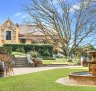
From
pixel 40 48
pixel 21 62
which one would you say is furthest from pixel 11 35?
pixel 21 62

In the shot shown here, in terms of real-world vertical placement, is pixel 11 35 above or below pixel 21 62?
above

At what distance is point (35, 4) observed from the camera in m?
46.4

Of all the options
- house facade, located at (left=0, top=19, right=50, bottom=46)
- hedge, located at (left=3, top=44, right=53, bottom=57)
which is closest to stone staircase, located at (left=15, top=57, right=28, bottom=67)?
hedge, located at (left=3, top=44, right=53, bottom=57)

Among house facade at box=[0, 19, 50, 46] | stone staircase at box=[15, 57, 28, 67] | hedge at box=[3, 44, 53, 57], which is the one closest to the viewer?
stone staircase at box=[15, 57, 28, 67]

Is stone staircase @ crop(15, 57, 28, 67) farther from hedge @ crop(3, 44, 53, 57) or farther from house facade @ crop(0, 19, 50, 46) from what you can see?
house facade @ crop(0, 19, 50, 46)

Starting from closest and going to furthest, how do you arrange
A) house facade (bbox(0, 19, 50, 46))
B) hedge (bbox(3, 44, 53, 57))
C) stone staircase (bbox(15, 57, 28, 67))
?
stone staircase (bbox(15, 57, 28, 67)), hedge (bbox(3, 44, 53, 57)), house facade (bbox(0, 19, 50, 46))

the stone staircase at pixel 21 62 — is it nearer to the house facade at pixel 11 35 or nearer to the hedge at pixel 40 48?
the hedge at pixel 40 48

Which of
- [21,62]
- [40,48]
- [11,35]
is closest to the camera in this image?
[21,62]

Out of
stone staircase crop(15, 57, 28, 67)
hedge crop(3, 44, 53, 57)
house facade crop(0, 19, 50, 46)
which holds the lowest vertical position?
stone staircase crop(15, 57, 28, 67)

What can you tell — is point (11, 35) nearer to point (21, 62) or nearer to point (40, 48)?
point (40, 48)

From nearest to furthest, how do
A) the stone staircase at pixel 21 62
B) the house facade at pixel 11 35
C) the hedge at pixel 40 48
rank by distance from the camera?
1. the stone staircase at pixel 21 62
2. the hedge at pixel 40 48
3. the house facade at pixel 11 35

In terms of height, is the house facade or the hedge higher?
the house facade

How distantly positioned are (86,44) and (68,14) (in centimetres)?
520

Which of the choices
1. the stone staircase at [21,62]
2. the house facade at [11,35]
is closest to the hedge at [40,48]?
the house facade at [11,35]
